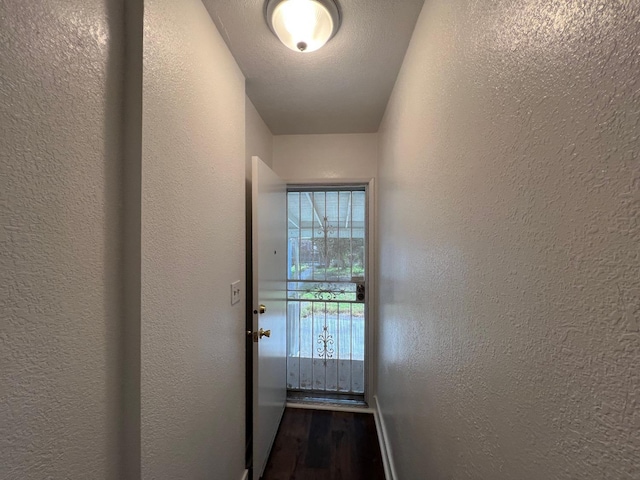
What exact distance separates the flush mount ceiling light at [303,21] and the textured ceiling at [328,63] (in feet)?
0.13

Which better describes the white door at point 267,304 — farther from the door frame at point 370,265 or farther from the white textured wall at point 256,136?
the door frame at point 370,265

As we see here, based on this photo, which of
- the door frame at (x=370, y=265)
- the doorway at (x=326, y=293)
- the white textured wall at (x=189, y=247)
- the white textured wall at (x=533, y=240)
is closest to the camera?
the white textured wall at (x=533, y=240)

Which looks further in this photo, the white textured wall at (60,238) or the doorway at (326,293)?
the doorway at (326,293)

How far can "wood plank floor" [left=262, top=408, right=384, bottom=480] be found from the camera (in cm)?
145

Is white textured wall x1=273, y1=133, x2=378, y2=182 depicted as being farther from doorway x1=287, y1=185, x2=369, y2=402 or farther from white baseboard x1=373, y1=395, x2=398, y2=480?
white baseboard x1=373, y1=395, x2=398, y2=480

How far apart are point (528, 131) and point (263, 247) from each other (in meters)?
1.25

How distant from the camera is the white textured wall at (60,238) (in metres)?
0.43

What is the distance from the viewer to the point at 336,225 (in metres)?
2.13

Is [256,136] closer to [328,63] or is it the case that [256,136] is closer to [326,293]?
[328,63]

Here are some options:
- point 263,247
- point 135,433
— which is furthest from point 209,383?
point 263,247

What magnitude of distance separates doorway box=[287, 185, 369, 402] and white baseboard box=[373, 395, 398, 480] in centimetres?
32

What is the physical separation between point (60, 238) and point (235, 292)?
2.44 ft

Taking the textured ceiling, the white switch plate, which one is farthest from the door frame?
the white switch plate

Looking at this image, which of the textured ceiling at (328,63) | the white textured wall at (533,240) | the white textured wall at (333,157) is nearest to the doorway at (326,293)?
the white textured wall at (333,157)
